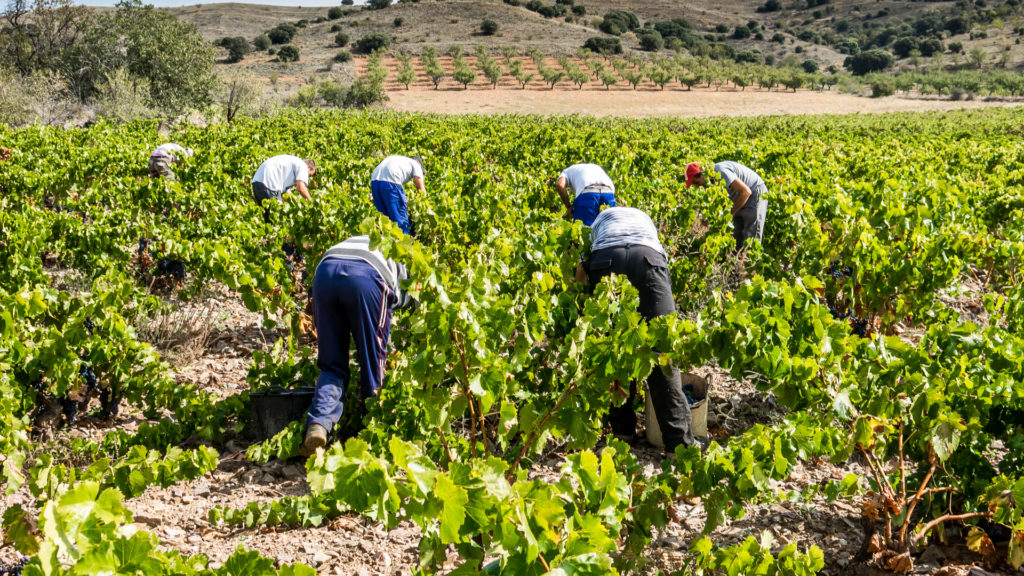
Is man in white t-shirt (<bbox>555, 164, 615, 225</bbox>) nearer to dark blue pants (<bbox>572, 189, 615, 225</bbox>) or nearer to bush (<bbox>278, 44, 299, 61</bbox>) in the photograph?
dark blue pants (<bbox>572, 189, 615, 225</bbox>)

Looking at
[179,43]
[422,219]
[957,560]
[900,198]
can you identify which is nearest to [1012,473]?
[957,560]

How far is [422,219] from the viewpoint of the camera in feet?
19.2

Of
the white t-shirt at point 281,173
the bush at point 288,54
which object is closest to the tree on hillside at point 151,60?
the bush at point 288,54

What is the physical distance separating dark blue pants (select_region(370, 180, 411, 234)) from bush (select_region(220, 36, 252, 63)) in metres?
71.8

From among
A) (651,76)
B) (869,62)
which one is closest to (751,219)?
(651,76)

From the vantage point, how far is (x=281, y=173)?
7500mm

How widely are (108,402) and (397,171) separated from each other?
3.11m

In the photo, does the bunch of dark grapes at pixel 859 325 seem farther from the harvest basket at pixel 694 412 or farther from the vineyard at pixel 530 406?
the harvest basket at pixel 694 412

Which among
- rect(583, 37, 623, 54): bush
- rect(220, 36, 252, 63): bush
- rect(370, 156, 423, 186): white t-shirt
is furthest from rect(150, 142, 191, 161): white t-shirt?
rect(583, 37, 623, 54): bush

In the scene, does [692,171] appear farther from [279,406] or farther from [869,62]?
[869,62]

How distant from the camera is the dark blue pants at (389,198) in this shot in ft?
20.9

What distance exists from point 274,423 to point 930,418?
3.34 m

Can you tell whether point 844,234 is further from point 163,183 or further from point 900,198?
point 163,183

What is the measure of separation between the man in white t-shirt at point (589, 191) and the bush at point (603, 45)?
248 feet
